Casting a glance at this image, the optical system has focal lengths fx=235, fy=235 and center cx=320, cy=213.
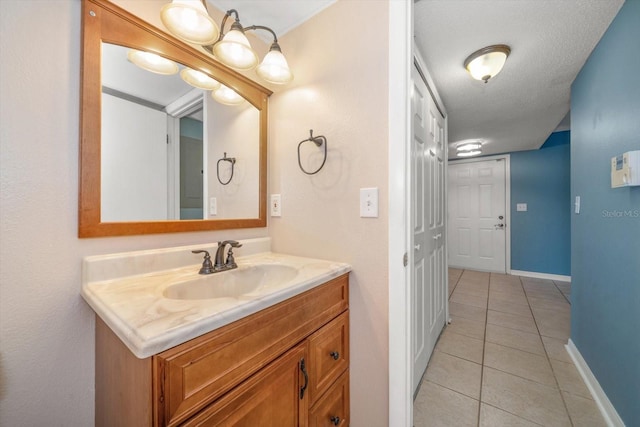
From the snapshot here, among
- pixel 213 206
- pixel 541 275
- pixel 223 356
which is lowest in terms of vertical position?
pixel 541 275

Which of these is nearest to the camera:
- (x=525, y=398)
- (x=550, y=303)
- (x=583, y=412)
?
(x=583, y=412)

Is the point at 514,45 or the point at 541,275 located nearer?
the point at 514,45

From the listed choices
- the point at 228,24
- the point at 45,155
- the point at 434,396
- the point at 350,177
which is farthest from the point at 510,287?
the point at 45,155

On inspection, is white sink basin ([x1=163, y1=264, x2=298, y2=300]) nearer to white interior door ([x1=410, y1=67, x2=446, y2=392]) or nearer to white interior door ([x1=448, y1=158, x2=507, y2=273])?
white interior door ([x1=410, y1=67, x2=446, y2=392])

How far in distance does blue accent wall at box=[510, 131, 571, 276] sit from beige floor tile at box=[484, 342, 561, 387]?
274cm

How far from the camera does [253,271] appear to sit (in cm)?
112

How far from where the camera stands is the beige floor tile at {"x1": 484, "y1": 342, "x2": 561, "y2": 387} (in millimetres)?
1602

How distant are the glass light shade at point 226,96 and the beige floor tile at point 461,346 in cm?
232

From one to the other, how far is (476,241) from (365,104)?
4.33 metres

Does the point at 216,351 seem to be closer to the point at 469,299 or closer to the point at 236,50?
the point at 236,50

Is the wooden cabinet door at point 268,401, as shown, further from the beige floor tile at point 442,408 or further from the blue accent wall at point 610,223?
the blue accent wall at point 610,223

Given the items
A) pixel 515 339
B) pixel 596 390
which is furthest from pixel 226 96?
pixel 515 339

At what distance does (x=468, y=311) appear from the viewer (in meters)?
2.59

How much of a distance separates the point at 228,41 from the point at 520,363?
2722 millimetres
